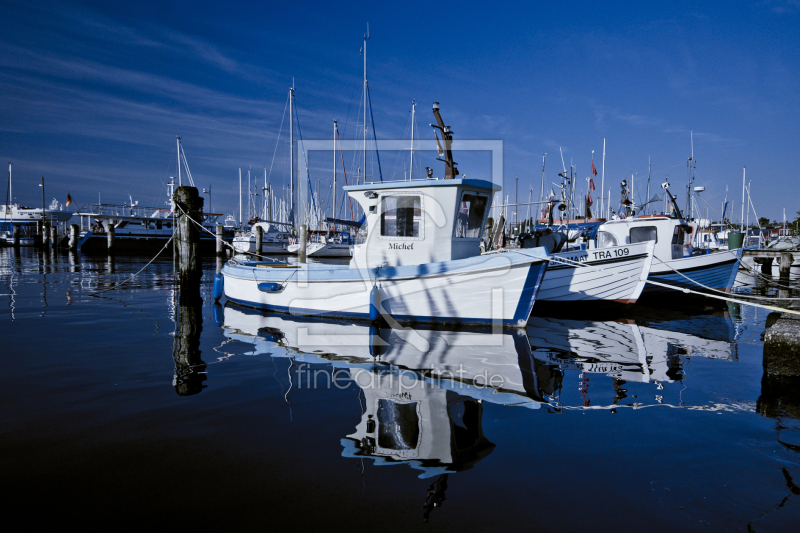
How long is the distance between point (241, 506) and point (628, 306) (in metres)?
12.5

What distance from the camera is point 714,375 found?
6.28 meters

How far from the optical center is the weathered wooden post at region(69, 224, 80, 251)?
43000 mm

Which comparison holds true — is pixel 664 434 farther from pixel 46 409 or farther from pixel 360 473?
pixel 46 409

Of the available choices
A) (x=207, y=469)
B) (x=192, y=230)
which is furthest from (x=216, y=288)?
(x=207, y=469)

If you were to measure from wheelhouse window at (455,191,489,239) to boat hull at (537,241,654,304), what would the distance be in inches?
118

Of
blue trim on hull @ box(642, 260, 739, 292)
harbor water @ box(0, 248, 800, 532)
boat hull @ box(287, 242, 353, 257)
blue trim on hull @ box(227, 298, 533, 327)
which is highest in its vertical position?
boat hull @ box(287, 242, 353, 257)

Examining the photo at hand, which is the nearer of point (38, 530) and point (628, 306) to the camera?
point (38, 530)

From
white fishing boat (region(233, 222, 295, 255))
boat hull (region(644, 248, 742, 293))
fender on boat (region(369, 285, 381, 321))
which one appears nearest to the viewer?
fender on boat (region(369, 285, 381, 321))

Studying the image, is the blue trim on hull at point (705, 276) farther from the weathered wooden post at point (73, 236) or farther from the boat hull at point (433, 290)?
the weathered wooden post at point (73, 236)

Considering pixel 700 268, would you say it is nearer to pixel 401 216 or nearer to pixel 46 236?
pixel 401 216

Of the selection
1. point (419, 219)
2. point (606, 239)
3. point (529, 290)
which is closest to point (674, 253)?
point (606, 239)

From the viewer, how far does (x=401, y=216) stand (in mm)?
9867

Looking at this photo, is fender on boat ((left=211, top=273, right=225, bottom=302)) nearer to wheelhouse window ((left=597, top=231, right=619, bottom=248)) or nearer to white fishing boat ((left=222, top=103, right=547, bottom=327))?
white fishing boat ((left=222, top=103, right=547, bottom=327))

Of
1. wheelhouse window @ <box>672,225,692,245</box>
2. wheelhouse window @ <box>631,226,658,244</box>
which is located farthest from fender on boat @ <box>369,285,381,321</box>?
wheelhouse window @ <box>672,225,692,245</box>
